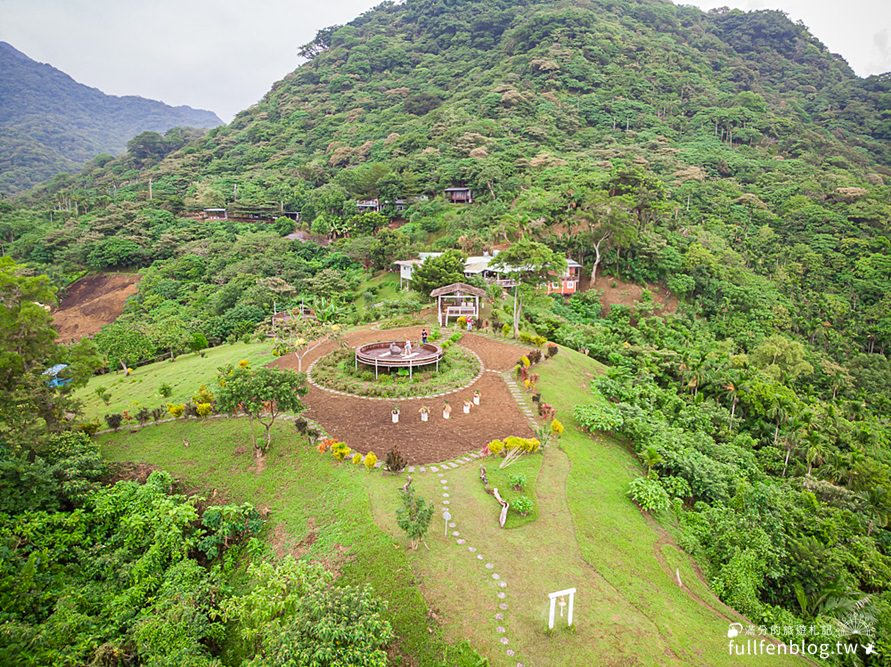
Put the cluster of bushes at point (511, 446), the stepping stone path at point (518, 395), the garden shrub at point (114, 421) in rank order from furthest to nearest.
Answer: the stepping stone path at point (518, 395) < the garden shrub at point (114, 421) < the cluster of bushes at point (511, 446)

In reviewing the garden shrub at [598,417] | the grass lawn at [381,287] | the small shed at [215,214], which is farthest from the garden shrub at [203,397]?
the small shed at [215,214]

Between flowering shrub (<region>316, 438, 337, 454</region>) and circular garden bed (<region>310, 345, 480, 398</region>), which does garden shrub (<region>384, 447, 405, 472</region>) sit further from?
circular garden bed (<region>310, 345, 480, 398</region>)

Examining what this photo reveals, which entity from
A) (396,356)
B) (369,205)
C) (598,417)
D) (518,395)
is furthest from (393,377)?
(369,205)

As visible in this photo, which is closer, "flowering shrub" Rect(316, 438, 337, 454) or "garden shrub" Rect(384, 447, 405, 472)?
"garden shrub" Rect(384, 447, 405, 472)

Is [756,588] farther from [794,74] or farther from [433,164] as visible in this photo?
[794,74]

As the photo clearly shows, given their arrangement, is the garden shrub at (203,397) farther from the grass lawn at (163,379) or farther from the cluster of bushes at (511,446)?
the cluster of bushes at (511,446)

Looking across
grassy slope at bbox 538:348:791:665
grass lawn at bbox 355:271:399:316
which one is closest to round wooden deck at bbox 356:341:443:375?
grassy slope at bbox 538:348:791:665

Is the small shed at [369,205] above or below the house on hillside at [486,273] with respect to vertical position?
above
